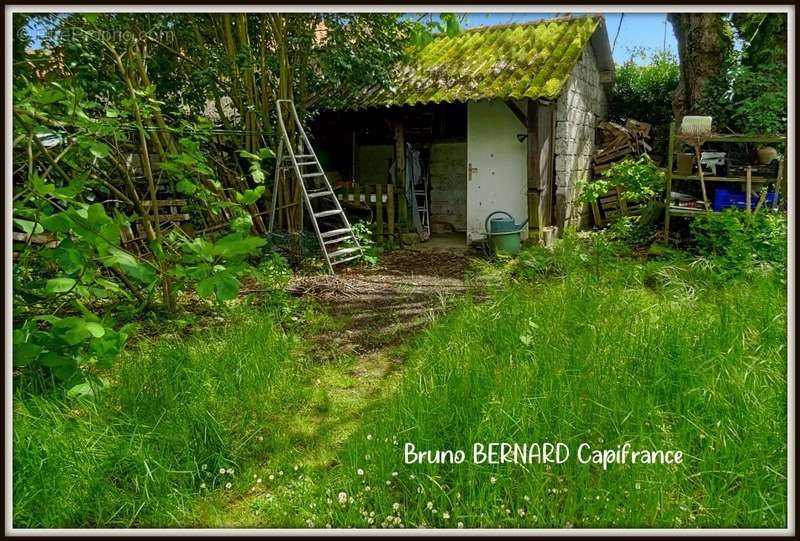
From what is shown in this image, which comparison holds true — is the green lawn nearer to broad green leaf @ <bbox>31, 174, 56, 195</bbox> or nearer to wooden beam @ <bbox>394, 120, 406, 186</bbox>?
broad green leaf @ <bbox>31, 174, 56, 195</bbox>

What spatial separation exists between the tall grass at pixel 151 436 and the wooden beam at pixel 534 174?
5.46 meters

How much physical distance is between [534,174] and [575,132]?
1523 millimetres

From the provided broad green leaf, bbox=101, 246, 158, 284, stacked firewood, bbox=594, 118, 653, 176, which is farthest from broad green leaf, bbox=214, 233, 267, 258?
stacked firewood, bbox=594, 118, 653, 176

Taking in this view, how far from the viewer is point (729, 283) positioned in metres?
4.46

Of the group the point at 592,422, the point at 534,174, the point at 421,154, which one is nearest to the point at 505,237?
the point at 534,174

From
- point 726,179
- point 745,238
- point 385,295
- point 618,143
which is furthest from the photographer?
point 618,143

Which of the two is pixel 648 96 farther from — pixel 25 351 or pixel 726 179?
pixel 25 351

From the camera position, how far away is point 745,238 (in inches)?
206

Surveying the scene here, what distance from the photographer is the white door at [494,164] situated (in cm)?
840

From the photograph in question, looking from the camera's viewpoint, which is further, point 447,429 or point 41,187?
point 447,429

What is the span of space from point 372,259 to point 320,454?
4.41 meters

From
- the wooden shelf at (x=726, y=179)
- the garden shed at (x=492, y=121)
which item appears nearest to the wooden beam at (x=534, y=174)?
the garden shed at (x=492, y=121)

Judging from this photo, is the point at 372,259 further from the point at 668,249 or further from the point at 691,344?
the point at 691,344

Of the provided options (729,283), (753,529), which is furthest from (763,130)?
(753,529)
